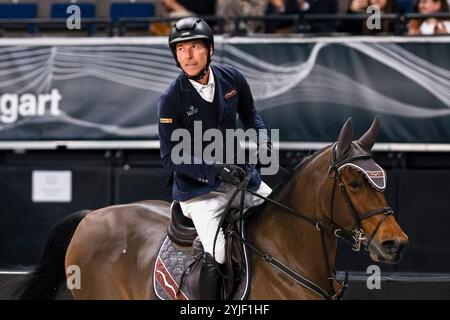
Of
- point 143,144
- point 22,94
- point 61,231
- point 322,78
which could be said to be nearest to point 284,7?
point 322,78

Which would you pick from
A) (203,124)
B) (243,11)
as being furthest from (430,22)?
(203,124)

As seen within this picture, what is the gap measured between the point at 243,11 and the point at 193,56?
3.65 meters

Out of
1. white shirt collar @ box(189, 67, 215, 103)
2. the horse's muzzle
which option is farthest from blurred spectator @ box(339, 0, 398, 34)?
the horse's muzzle

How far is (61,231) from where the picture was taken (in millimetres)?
6793

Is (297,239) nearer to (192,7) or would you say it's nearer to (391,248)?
(391,248)

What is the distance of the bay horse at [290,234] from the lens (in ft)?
17.2

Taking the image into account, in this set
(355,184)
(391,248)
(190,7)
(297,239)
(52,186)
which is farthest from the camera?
(190,7)

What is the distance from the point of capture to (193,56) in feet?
18.7

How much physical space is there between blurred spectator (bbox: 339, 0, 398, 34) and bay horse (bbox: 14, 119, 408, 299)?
10.5ft

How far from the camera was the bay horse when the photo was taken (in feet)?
17.2

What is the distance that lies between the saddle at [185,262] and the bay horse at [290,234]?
71 millimetres

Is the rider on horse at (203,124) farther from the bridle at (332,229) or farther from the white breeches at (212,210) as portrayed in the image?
the bridle at (332,229)
